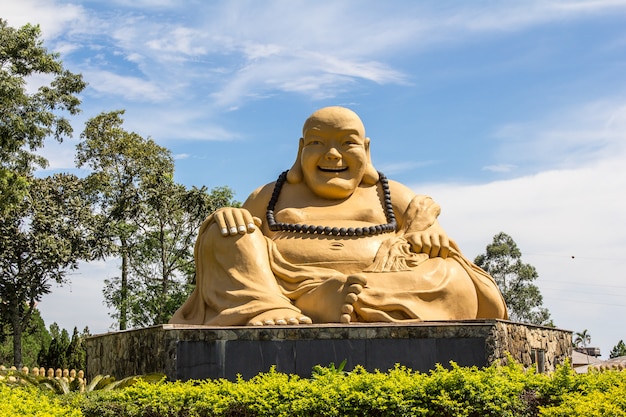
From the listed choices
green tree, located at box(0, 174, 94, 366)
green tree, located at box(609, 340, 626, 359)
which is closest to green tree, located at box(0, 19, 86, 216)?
green tree, located at box(0, 174, 94, 366)

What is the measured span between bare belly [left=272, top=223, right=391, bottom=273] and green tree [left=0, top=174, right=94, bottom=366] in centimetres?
1164

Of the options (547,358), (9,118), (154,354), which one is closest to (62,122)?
(9,118)

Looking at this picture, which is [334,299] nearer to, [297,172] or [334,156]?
[334,156]

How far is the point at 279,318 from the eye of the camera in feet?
21.8

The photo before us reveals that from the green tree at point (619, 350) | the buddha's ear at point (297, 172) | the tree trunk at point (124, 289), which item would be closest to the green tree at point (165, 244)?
the tree trunk at point (124, 289)

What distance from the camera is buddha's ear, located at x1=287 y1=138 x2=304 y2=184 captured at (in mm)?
8227

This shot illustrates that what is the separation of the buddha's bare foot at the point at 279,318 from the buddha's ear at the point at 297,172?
1.81 metres

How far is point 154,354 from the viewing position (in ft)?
22.0

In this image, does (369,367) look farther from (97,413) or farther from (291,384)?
(97,413)

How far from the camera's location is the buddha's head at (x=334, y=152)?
789 cm

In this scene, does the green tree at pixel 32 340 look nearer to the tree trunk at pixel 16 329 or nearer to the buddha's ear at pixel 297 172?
the tree trunk at pixel 16 329

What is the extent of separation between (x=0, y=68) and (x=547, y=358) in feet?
35.3

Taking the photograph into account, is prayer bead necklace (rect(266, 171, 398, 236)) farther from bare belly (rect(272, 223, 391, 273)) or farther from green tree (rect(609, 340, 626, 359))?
green tree (rect(609, 340, 626, 359))

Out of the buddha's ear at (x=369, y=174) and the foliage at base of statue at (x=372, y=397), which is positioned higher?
the buddha's ear at (x=369, y=174)
